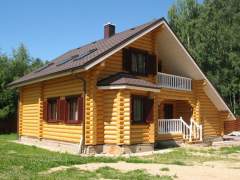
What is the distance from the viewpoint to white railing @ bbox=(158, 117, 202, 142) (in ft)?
68.5

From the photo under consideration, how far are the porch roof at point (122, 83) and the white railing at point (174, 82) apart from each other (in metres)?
3.18

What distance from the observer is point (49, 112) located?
21312 millimetres

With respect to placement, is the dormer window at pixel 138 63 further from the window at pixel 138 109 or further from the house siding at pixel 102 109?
the window at pixel 138 109

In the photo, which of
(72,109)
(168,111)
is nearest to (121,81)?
(72,109)

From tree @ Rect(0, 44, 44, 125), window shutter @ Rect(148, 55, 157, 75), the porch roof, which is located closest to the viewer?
the porch roof

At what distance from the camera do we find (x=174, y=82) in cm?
2209

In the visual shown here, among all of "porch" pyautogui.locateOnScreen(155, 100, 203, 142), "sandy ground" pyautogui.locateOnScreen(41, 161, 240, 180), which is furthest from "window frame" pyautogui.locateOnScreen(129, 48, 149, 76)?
"sandy ground" pyautogui.locateOnScreen(41, 161, 240, 180)

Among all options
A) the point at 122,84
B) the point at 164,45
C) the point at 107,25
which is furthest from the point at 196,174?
the point at 107,25

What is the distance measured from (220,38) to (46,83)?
26.5m

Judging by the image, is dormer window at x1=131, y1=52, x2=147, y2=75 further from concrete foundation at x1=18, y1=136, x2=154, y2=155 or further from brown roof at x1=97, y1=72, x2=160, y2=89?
concrete foundation at x1=18, y1=136, x2=154, y2=155

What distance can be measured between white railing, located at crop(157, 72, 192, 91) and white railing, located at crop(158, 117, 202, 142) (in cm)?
188

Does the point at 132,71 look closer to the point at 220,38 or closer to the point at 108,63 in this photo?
the point at 108,63

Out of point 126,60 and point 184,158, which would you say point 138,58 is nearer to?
point 126,60

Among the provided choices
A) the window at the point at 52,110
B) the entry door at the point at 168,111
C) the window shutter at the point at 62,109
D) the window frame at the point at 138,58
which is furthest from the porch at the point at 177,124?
the window at the point at 52,110
